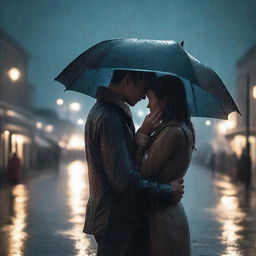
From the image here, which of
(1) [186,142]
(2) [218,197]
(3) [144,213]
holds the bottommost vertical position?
(2) [218,197]

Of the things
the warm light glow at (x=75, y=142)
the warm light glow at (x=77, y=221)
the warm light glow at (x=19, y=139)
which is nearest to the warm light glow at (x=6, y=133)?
the warm light glow at (x=19, y=139)

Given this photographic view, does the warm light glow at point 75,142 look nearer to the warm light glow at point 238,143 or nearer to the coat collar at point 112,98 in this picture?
the warm light glow at point 238,143

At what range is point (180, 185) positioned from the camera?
3312 mm

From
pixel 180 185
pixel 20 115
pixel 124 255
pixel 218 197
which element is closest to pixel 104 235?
pixel 124 255

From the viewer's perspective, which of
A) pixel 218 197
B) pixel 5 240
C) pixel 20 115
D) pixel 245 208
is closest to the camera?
pixel 5 240

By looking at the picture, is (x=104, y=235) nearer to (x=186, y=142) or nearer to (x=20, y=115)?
(x=186, y=142)

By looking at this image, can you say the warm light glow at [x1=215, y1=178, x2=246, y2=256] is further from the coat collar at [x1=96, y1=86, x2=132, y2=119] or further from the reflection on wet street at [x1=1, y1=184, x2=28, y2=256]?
the coat collar at [x1=96, y1=86, x2=132, y2=119]

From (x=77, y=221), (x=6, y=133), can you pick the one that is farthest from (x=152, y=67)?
(x=6, y=133)

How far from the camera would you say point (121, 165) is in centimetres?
313

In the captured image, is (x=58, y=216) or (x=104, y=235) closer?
(x=104, y=235)

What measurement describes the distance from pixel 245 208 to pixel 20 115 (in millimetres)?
31128

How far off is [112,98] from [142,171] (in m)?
0.44

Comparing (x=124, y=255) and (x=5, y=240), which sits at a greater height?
(x=124, y=255)

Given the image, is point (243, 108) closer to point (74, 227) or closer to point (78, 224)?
point (78, 224)
